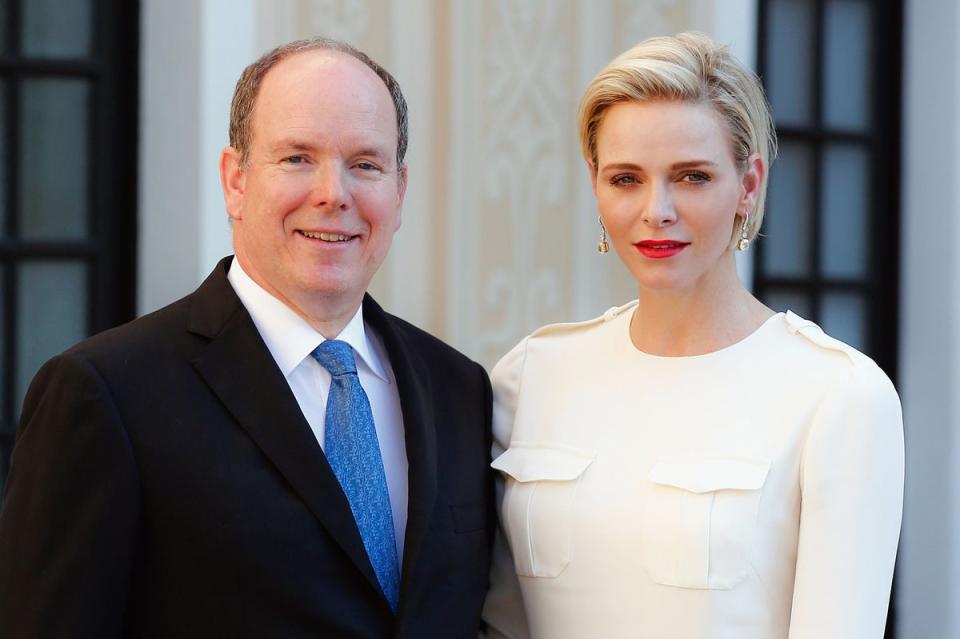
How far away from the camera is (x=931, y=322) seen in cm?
418

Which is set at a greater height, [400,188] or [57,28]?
[57,28]

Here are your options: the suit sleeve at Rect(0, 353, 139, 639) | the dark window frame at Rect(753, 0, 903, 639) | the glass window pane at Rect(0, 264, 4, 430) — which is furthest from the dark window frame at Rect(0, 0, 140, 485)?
the dark window frame at Rect(753, 0, 903, 639)

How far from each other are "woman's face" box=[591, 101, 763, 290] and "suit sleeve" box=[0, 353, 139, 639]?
96cm

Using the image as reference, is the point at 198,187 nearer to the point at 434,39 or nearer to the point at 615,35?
the point at 434,39

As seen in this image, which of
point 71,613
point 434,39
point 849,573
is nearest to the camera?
point 71,613

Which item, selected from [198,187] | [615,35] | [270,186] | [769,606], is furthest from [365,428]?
[615,35]

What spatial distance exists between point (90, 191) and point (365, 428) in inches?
63.1

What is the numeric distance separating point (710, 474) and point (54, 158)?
2031 mm

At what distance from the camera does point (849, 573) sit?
6.69 ft

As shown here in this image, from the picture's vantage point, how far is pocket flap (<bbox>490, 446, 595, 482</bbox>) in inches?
91.2

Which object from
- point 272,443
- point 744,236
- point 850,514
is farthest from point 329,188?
point 850,514

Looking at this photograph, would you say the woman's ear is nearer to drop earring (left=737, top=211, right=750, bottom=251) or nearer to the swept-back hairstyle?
drop earring (left=737, top=211, right=750, bottom=251)

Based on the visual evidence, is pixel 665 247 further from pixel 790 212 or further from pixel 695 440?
pixel 790 212

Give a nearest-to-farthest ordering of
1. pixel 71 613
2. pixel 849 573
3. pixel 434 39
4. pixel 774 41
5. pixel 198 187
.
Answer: pixel 71 613 → pixel 849 573 → pixel 198 187 → pixel 434 39 → pixel 774 41
